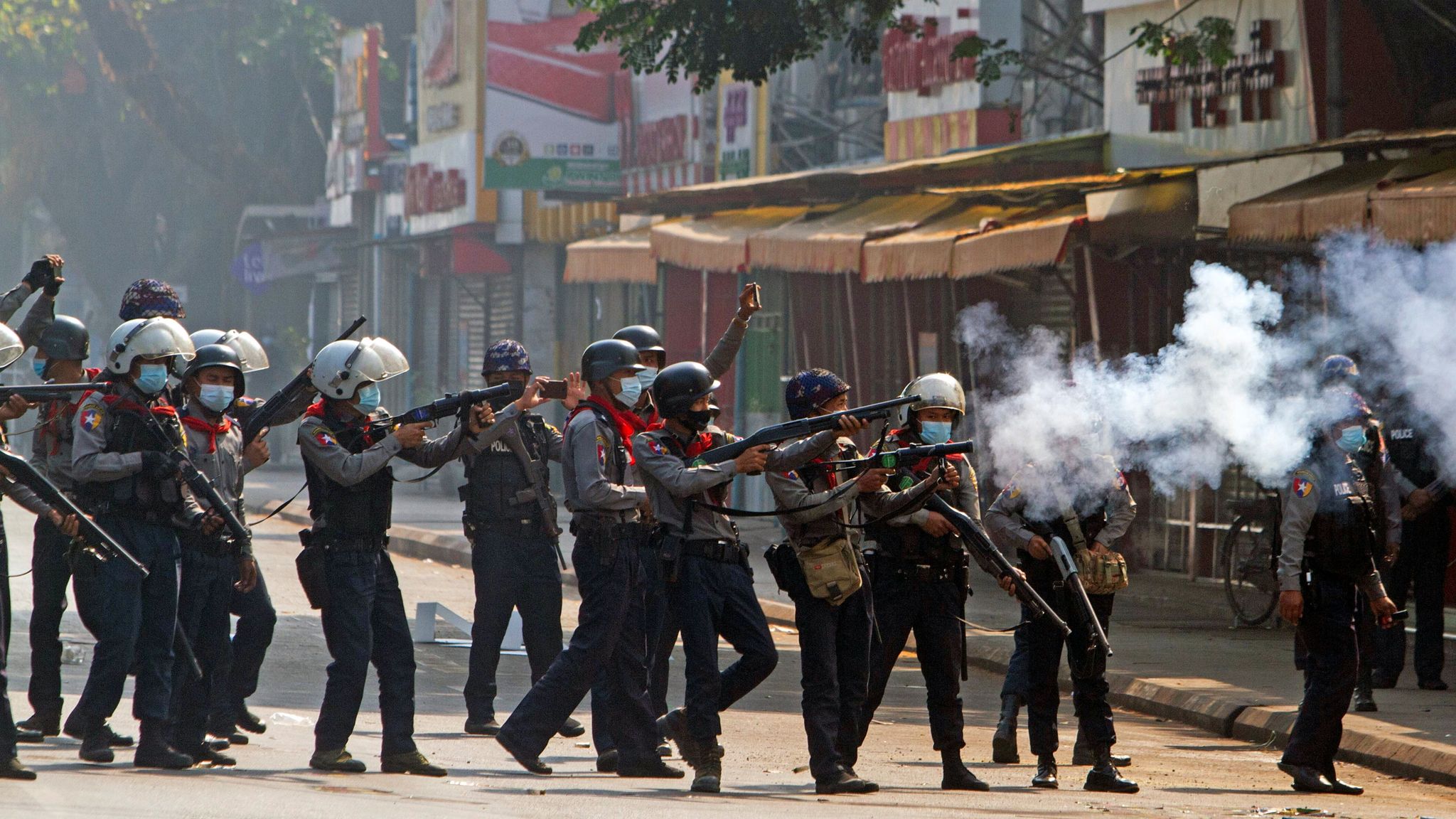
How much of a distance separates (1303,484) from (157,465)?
439 cm

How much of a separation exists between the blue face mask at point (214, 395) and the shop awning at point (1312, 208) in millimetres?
6528

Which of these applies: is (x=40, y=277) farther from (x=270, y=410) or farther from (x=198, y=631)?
(x=198, y=631)

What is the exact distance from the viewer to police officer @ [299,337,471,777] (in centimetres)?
793

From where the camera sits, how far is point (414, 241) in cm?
3288

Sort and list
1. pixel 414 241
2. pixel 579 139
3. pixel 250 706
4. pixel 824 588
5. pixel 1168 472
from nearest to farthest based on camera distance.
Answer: pixel 824 588 → pixel 250 706 → pixel 1168 472 → pixel 579 139 → pixel 414 241

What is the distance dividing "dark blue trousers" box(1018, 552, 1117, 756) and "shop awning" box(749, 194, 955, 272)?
896 centimetres

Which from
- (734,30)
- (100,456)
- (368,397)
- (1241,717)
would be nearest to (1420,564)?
(1241,717)

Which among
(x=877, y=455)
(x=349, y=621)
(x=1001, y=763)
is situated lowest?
(x=1001, y=763)

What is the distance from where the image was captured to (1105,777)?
8133 mm

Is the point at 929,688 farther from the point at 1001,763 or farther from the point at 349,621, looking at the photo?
the point at 349,621

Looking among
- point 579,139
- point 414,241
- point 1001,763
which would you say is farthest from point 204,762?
point 414,241

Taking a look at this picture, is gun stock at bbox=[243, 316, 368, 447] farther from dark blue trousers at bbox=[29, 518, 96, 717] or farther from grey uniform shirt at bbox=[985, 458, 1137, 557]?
grey uniform shirt at bbox=[985, 458, 1137, 557]

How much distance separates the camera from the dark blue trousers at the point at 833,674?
7758 millimetres

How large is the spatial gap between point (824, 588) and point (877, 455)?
1.71 ft
